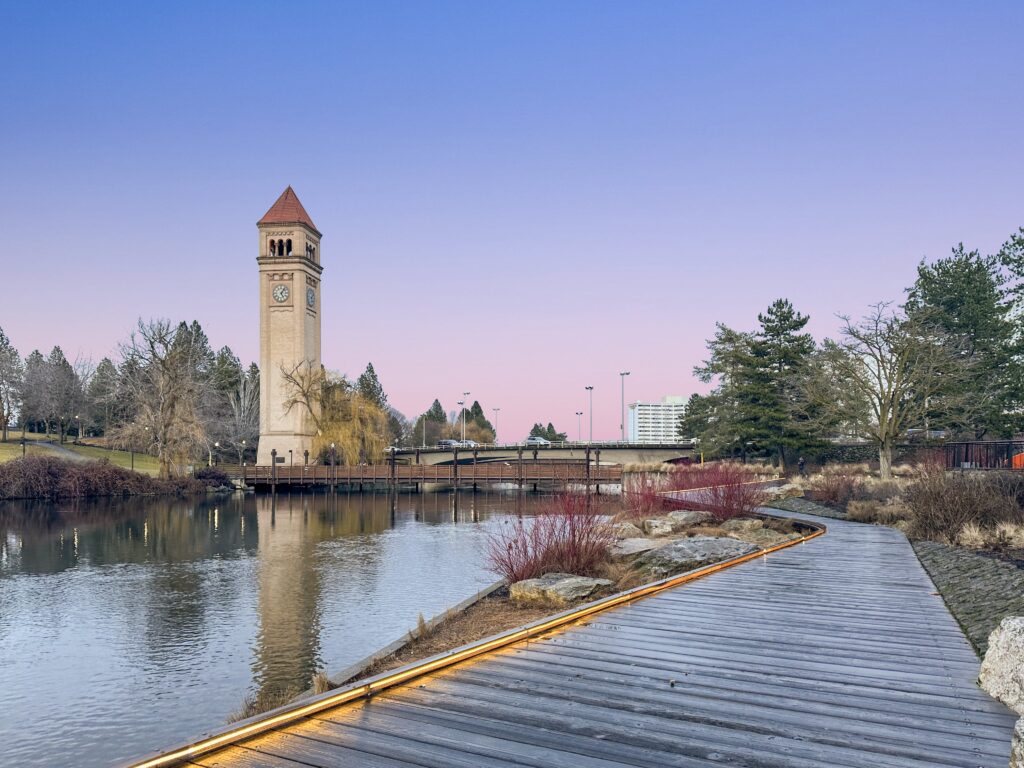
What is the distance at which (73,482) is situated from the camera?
140ft

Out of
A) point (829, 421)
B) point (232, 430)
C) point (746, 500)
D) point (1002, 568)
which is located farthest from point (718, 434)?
point (232, 430)

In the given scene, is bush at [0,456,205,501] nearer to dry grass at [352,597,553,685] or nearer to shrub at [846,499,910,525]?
dry grass at [352,597,553,685]

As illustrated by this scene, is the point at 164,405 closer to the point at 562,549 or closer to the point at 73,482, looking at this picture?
the point at 73,482

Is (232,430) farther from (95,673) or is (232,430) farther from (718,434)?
(95,673)

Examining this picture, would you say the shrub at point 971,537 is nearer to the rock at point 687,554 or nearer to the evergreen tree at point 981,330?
the rock at point 687,554

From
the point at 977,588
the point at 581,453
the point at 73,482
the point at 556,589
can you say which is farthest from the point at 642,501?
the point at 581,453

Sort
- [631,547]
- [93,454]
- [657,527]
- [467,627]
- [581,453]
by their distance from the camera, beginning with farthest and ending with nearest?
[581,453] < [93,454] < [657,527] < [631,547] < [467,627]

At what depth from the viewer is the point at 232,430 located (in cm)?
7562

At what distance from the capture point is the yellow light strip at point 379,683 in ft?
13.2

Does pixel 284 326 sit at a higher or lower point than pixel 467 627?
higher

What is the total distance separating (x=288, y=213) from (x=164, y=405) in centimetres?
2543

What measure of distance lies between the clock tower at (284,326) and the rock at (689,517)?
1917 inches

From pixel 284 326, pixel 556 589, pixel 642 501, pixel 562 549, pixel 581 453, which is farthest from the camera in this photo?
pixel 581 453

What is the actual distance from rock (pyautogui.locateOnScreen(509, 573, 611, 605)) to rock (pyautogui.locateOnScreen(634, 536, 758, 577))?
1657 mm
